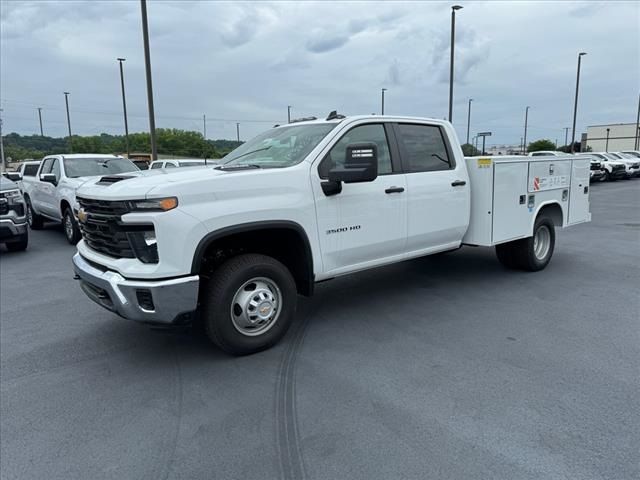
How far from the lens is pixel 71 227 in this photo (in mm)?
9797

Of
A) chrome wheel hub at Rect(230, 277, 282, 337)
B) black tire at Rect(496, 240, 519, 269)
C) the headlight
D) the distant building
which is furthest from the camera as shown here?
the distant building

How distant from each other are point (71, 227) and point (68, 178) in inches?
39.5

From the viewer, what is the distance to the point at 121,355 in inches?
167

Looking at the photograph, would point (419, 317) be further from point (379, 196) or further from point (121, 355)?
point (121, 355)

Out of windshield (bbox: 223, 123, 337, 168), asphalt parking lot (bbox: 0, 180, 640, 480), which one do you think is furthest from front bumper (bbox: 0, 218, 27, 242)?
windshield (bbox: 223, 123, 337, 168)

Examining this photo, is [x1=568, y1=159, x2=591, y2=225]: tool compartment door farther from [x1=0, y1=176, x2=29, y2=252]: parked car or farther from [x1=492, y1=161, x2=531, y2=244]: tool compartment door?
[x1=0, y1=176, x2=29, y2=252]: parked car

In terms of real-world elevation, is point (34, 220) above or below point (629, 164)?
below

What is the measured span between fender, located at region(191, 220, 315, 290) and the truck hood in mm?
428

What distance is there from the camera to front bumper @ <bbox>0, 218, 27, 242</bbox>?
28.9 ft

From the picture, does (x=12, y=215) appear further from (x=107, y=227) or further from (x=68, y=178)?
(x=107, y=227)

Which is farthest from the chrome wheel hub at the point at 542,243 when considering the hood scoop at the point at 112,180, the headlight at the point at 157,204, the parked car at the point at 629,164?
the parked car at the point at 629,164

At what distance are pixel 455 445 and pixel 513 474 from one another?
1.15ft

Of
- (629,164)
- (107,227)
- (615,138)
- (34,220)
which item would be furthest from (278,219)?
(615,138)

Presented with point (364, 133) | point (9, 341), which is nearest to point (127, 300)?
point (9, 341)
